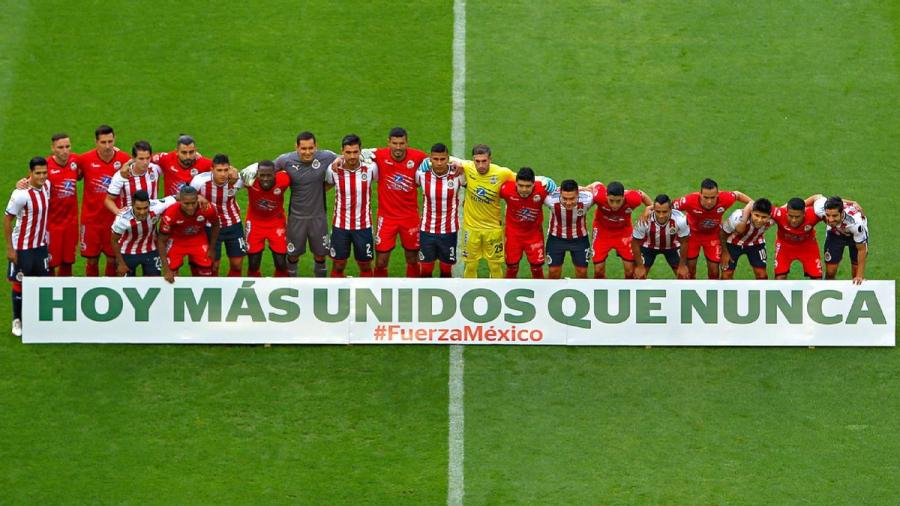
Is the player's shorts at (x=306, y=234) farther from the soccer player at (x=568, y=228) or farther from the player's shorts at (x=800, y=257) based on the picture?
the player's shorts at (x=800, y=257)

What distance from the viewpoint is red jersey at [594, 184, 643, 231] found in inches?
537

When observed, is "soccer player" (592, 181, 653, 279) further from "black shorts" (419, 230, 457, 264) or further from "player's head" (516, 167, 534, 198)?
"black shorts" (419, 230, 457, 264)

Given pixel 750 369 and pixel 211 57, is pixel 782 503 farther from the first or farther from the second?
pixel 211 57

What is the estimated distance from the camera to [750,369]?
1341cm

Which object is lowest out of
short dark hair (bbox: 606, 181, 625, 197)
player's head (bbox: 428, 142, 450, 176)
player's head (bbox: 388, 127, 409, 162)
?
short dark hair (bbox: 606, 181, 625, 197)

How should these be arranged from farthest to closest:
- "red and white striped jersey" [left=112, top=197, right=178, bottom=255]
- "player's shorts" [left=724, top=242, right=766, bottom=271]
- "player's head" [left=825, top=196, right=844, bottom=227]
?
1. "player's shorts" [left=724, top=242, right=766, bottom=271]
2. "red and white striped jersey" [left=112, top=197, right=178, bottom=255]
3. "player's head" [left=825, top=196, right=844, bottom=227]

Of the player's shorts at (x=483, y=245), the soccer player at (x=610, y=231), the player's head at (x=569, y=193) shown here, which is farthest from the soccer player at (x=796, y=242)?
the player's shorts at (x=483, y=245)

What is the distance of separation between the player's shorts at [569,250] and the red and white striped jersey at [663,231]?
453 millimetres

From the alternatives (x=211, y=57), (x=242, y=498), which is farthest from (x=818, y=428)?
(x=211, y=57)

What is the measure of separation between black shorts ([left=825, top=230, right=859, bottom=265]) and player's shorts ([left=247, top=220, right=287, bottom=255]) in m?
4.79

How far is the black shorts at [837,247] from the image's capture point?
13695 millimetres

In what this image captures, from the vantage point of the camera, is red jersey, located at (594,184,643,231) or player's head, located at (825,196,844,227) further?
red jersey, located at (594,184,643,231)

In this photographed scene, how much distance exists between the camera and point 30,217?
44.2ft

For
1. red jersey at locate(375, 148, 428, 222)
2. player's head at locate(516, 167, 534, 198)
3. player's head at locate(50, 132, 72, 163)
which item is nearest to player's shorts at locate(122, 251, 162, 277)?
player's head at locate(50, 132, 72, 163)
